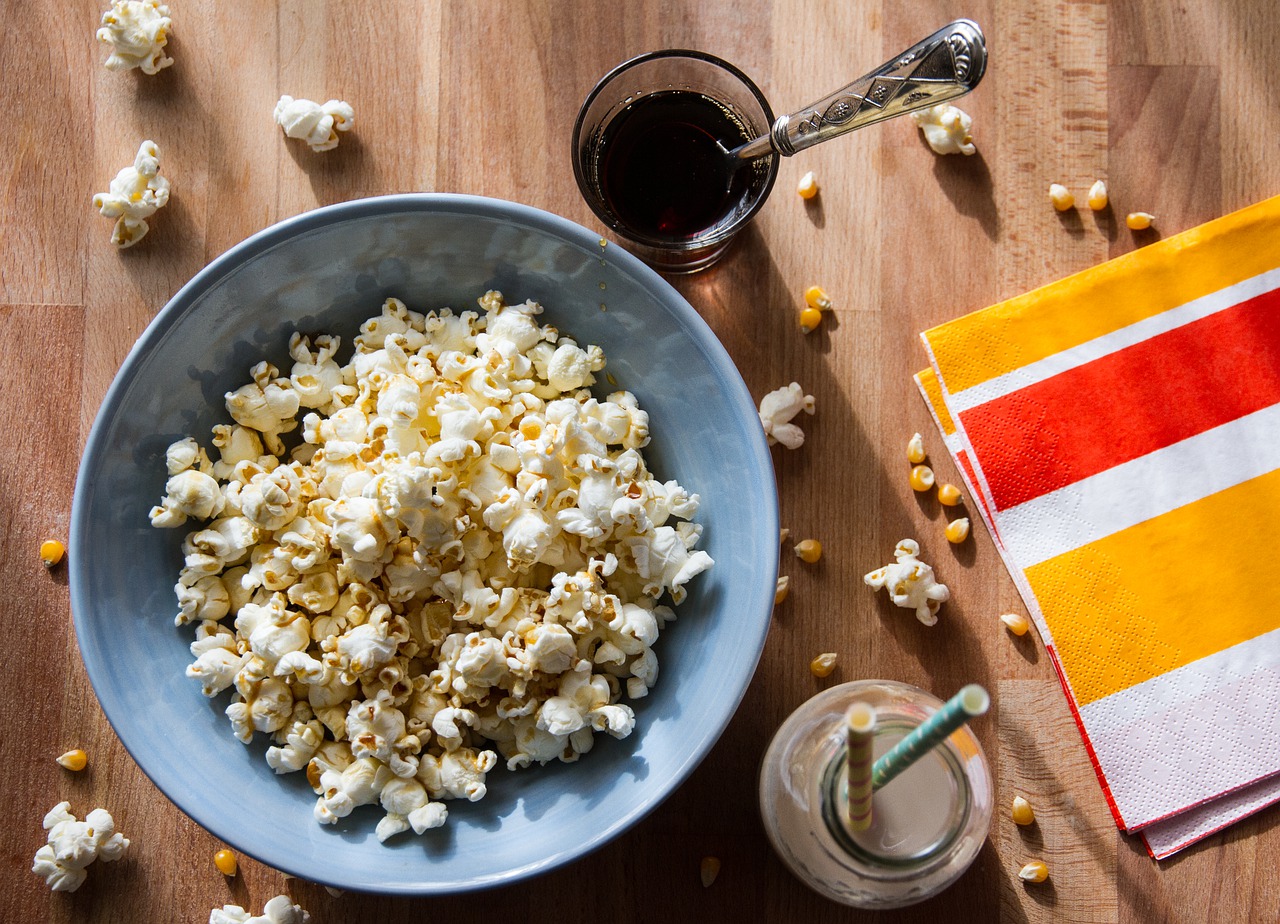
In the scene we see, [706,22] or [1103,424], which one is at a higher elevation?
[706,22]

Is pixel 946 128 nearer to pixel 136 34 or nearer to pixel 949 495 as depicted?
pixel 949 495

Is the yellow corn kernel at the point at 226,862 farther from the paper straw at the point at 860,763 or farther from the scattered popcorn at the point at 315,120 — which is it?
the scattered popcorn at the point at 315,120

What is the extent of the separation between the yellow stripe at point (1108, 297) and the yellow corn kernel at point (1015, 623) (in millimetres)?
306

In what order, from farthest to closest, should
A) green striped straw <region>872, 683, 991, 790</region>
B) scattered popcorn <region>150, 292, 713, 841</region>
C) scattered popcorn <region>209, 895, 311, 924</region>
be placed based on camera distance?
scattered popcorn <region>209, 895, 311, 924</region>
scattered popcorn <region>150, 292, 713, 841</region>
green striped straw <region>872, 683, 991, 790</region>

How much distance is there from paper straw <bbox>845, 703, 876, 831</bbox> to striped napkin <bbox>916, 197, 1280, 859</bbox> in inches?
17.7

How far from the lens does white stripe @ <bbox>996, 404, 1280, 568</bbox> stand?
128 centimetres

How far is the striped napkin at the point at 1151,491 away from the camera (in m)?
1.26

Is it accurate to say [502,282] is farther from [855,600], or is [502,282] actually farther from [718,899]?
[718,899]

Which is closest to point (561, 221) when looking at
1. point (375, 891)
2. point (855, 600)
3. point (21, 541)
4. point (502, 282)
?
point (502, 282)

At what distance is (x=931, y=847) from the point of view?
3.26ft

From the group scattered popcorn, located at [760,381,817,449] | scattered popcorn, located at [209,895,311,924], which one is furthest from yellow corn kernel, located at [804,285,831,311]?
scattered popcorn, located at [209,895,311,924]

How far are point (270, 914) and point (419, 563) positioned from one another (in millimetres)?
532

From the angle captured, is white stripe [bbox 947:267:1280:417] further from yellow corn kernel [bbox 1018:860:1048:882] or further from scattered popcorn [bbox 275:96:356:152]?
scattered popcorn [bbox 275:96:356:152]

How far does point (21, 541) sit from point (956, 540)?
1232 millimetres
